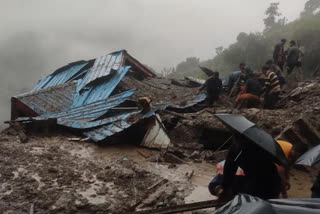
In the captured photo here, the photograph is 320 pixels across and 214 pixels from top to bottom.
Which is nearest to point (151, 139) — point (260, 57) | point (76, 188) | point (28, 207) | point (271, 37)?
point (76, 188)

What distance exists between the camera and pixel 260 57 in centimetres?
2027

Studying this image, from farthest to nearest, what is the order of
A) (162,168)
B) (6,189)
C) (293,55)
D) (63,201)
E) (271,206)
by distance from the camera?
(293,55) → (162,168) → (6,189) → (63,201) → (271,206)

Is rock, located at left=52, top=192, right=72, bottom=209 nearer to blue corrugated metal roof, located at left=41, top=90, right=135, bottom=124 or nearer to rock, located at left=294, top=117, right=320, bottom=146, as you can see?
blue corrugated metal roof, located at left=41, top=90, right=135, bottom=124

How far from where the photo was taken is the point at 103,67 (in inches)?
465

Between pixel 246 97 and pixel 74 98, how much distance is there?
6.37m

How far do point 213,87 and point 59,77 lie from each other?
8255 millimetres

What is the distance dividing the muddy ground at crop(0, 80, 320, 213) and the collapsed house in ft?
1.54

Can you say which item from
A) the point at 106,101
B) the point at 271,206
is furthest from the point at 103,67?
the point at 271,206

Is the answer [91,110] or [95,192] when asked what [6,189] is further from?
[91,110]

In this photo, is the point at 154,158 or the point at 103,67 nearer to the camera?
the point at 154,158

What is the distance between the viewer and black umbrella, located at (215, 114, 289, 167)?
2.12 meters

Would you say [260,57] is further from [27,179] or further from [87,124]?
[27,179]

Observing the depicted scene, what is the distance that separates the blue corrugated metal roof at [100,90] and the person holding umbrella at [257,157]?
7662mm

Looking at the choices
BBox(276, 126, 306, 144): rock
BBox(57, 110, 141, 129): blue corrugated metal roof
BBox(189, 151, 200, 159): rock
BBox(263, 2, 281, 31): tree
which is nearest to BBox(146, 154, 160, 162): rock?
BBox(189, 151, 200, 159): rock
